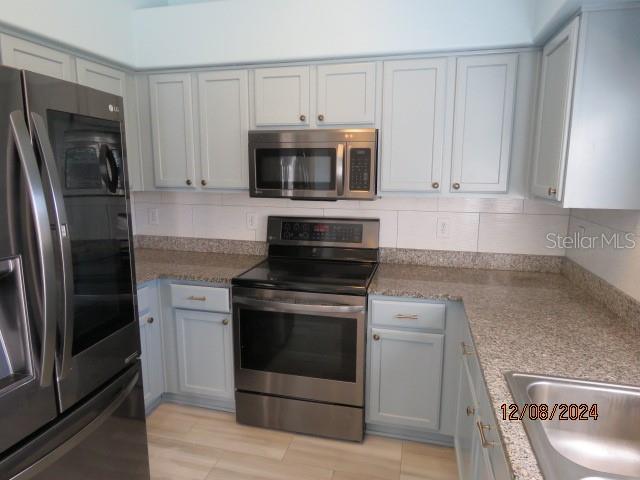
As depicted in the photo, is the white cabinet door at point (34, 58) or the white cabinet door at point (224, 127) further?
the white cabinet door at point (224, 127)

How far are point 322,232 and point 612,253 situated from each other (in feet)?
4.86

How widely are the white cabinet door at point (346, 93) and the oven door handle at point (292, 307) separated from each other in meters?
0.99

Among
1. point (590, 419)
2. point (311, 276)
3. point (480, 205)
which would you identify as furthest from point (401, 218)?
point (590, 419)

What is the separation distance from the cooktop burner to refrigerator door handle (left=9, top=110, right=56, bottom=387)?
103 cm

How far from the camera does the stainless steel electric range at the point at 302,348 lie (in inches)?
81.1

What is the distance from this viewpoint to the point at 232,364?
7.54 ft

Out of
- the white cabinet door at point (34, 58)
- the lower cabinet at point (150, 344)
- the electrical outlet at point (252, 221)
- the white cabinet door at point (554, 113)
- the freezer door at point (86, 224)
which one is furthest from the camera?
the electrical outlet at point (252, 221)

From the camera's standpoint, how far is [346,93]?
2172 millimetres

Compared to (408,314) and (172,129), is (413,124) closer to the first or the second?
(408,314)

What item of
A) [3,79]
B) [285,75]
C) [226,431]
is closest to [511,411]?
[3,79]

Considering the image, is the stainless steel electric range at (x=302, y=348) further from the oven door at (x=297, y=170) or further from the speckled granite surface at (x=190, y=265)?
the oven door at (x=297, y=170)

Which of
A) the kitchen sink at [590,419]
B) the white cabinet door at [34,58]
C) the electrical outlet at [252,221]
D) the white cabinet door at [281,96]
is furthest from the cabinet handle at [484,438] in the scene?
the white cabinet door at [34,58]

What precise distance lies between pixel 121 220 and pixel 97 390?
63cm
